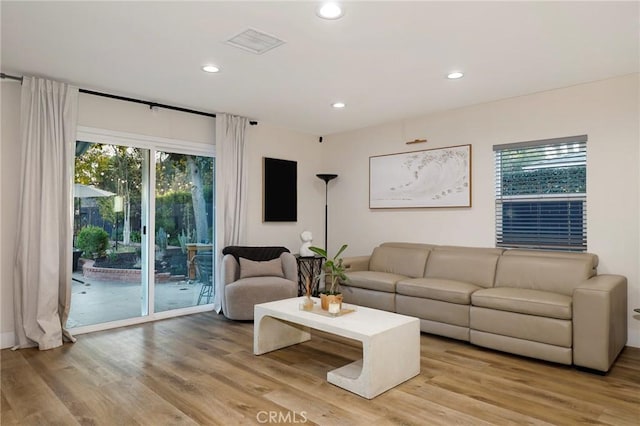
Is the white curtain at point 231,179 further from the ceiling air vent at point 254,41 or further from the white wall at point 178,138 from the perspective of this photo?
the ceiling air vent at point 254,41

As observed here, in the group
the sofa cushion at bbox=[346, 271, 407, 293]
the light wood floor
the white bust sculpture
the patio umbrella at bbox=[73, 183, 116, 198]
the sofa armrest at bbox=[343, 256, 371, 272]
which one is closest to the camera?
the light wood floor

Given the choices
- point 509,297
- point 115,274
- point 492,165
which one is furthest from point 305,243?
point 509,297

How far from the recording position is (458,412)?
8.04 ft

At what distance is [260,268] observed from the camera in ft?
16.0

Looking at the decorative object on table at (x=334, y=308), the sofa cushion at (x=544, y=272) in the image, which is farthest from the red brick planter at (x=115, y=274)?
the sofa cushion at (x=544, y=272)

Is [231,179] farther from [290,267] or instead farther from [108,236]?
[108,236]

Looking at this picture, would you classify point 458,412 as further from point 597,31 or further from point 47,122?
point 47,122

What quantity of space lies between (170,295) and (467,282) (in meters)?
3.47

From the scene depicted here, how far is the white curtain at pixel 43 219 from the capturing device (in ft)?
11.9

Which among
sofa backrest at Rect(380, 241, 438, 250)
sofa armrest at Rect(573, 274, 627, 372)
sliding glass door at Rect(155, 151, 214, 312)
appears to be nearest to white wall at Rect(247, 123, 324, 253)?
sliding glass door at Rect(155, 151, 214, 312)

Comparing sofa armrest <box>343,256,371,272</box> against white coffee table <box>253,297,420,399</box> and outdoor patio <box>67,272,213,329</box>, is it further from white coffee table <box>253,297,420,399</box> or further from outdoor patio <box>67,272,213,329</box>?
outdoor patio <box>67,272,213,329</box>

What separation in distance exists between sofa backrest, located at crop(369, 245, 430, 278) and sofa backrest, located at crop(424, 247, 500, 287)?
0.34ft

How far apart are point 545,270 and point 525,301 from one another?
614 mm

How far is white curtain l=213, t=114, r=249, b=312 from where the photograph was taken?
199 inches
